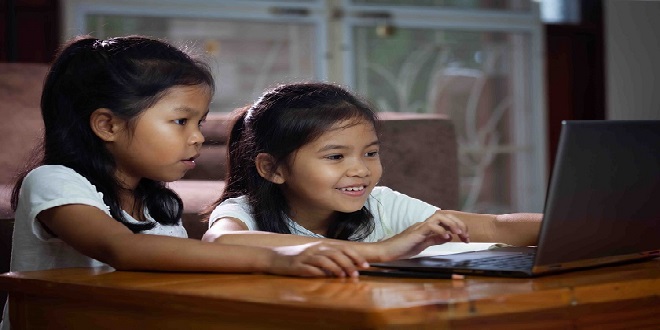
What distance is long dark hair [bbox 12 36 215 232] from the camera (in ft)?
4.80

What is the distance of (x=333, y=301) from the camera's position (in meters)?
0.79

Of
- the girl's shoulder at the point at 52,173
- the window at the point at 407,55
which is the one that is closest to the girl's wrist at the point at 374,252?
the girl's shoulder at the point at 52,173

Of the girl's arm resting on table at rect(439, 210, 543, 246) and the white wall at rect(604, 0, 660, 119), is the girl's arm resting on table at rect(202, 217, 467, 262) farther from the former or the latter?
the white wall at rect(604, 0, 660, 119)

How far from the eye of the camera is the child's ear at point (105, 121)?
148 cm

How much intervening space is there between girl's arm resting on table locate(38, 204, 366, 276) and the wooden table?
19 millimetres

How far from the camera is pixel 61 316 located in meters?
1.02

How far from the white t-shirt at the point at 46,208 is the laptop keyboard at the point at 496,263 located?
0.48 metres

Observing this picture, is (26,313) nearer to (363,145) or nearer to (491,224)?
(363,145)

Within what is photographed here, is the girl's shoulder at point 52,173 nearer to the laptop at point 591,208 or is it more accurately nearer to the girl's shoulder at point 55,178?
the girl's shoulder at point 55,178

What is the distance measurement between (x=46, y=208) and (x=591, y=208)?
0.67 meters

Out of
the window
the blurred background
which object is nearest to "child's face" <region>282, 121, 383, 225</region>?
the blurred background

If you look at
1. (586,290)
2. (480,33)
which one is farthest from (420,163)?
(480,33)

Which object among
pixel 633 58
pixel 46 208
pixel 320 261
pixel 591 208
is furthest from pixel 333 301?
pixel 633 58

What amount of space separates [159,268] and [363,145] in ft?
1.71
